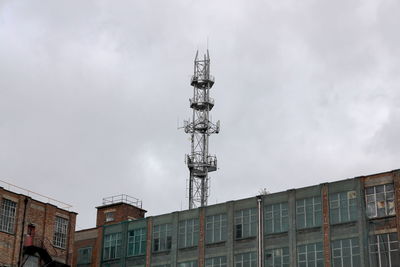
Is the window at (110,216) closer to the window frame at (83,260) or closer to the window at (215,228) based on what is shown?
the window frame at (83,260)

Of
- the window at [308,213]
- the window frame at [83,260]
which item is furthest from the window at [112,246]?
the window at [308,213]

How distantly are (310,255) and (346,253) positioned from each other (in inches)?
131

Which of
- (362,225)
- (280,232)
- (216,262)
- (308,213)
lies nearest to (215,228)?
(216,262)

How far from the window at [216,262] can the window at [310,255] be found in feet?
25.3

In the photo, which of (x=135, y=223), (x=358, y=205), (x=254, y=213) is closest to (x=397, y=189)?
(x=358, y=205)

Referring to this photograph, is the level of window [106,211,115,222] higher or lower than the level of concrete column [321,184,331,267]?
higher

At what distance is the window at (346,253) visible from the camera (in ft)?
182

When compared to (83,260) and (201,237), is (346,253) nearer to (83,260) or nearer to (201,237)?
(201,237)

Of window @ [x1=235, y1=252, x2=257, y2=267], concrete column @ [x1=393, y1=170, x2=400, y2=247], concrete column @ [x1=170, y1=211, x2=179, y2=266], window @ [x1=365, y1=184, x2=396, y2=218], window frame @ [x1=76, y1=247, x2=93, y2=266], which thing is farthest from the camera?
window frame @ [x1=76, y1=247, x2=93, y2=266]

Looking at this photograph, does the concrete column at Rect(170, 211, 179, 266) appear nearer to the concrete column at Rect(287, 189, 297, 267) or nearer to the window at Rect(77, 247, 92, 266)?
the window at Rect(77, 247, 92, 266)

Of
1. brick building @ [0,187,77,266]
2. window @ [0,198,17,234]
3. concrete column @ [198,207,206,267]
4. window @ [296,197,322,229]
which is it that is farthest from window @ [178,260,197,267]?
window @ [0,198,17,234]

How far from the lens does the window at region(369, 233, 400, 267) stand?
5378 cm

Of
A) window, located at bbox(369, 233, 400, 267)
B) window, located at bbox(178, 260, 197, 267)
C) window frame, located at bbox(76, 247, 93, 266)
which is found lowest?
window, located at bbox(369, 233, 400, 267)

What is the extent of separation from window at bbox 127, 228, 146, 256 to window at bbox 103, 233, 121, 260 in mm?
1373
